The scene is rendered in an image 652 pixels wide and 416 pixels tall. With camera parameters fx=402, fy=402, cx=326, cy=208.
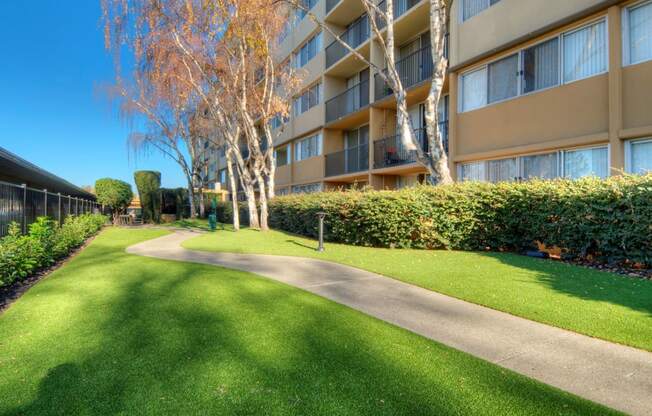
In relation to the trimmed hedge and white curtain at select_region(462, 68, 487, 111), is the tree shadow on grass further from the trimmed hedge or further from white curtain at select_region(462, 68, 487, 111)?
white curtain at select_region(462, 68, 487, 111)

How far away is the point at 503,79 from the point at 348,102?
11105 millimetres

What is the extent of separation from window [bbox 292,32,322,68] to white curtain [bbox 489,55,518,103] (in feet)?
48.8

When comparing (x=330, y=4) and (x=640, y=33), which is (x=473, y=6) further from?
(x=330, y=4)

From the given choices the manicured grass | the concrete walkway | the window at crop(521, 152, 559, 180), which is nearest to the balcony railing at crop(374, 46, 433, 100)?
the window at crop(521, 152, 559, 180)

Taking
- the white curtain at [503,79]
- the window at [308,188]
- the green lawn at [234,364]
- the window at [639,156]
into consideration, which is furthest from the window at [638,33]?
the window at [308,188]

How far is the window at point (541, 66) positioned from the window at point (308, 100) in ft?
49.0

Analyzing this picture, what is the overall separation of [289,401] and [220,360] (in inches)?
37.7

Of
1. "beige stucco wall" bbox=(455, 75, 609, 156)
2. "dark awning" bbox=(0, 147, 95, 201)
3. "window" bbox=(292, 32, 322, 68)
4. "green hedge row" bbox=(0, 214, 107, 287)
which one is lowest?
"green hedge row" bbox=(0, 214, 107, 287)

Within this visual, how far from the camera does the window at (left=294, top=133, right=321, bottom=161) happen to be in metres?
25.0

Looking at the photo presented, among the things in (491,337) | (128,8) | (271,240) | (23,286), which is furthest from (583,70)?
(128,8)

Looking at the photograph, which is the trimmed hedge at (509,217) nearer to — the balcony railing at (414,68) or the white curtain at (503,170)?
the white curtain at (503,170)

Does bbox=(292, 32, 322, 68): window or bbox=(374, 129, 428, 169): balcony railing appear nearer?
bbox=(374, 129, 428, 169): balcony railing

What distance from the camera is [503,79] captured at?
12141 millimetres

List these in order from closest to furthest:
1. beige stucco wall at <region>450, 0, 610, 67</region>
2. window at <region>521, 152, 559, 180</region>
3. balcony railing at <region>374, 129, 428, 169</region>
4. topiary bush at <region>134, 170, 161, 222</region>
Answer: beige stucco wall at <region>450, 0, 610, 67</region> → window at <region>521, 152, 559, 180</region> → balcony railing at <region>374, 129, 428, 169</region> → topiary bush at <region>134, 170, 161, 222</region>
